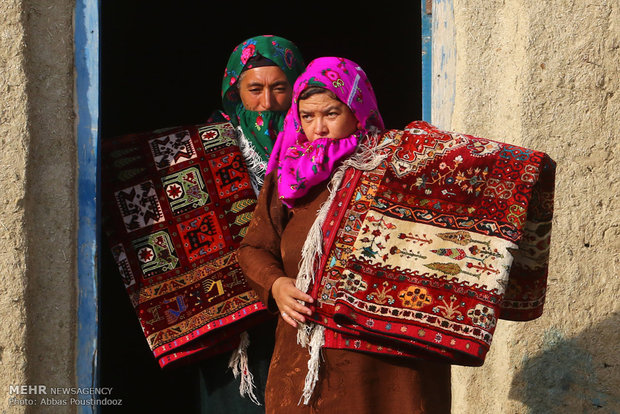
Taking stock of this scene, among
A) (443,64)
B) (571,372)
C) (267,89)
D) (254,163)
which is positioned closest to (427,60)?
(443,64)

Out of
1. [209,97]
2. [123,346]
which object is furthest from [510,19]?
[209,97]

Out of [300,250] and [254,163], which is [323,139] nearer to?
[300,250]

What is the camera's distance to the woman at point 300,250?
2.66 m

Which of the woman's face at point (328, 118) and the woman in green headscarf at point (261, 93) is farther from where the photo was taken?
the woman in green headscarf at point (261, 93)

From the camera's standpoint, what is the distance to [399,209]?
2.67 metres

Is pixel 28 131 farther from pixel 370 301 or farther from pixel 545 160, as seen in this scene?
pixel 545 160

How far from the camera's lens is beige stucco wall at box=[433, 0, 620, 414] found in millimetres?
3381

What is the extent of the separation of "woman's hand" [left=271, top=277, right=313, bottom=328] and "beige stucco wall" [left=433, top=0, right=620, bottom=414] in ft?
→ 3.54

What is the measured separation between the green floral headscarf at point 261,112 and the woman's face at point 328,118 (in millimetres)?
672

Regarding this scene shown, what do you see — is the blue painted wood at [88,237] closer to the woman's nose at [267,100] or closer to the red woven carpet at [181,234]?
the red woven carpet at [181,234]

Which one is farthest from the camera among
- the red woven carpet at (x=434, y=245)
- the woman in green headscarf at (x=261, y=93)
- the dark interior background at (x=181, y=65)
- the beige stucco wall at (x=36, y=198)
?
the dark interior background at (x=181, y=65)

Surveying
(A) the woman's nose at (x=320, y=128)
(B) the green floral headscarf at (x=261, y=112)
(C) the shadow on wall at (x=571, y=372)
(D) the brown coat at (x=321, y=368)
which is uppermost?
(A) the woman's nose at (x=320, y=128)

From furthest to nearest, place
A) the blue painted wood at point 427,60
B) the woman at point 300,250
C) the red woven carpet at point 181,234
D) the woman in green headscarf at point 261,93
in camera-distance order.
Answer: the blue painted wood at point 427,60 < the woman in green headscarf at point 261,93 < the red woven carpet at point 181,234 < the woman at point 300,250

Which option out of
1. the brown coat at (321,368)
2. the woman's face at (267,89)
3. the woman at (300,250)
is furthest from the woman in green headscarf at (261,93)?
the brown coat at (321,368)
